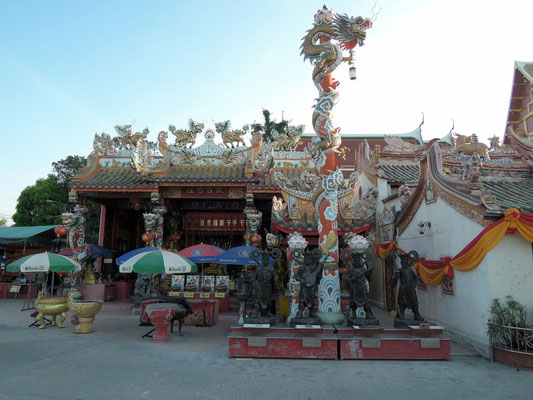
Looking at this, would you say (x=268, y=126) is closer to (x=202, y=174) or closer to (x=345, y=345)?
(x=202, y=174)

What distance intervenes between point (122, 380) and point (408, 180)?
11452 mm

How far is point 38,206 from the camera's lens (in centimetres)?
A: 2616

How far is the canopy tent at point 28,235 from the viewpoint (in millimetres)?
17828

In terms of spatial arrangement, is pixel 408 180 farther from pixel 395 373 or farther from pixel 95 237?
pixel 95 237

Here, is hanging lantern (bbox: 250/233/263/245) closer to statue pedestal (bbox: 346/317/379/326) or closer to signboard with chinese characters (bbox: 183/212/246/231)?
signboard with chinese characters (bbox: 183/212/246/231)

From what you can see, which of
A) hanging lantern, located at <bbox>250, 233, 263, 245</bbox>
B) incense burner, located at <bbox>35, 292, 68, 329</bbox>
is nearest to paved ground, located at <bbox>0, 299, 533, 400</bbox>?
incense burner, located at <bbox>35, 292, 68, 329</bbox>

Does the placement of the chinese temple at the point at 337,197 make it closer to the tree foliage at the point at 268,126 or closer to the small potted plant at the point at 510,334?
the small potted plant at the point at 510,334

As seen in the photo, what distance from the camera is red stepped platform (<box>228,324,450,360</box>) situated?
6.80 m

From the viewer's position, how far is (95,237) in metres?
24.4

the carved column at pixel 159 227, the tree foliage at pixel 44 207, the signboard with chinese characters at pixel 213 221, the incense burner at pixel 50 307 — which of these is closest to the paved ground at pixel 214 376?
the incense burner at pixel 50 307

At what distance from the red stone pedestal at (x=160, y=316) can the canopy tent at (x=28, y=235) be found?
13414 mm

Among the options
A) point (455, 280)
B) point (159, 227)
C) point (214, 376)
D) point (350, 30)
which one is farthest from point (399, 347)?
point (159, 227)

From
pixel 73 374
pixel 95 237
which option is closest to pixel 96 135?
pixel 95 237

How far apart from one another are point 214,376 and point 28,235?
54.8ft
